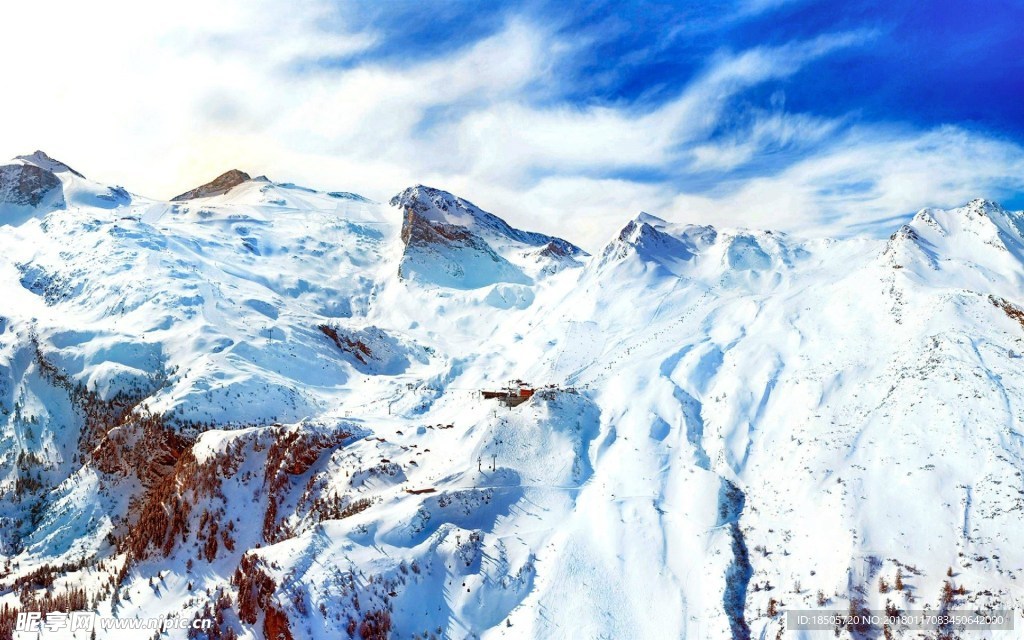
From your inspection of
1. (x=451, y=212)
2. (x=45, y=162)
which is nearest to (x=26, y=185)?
(x=45, y=162)

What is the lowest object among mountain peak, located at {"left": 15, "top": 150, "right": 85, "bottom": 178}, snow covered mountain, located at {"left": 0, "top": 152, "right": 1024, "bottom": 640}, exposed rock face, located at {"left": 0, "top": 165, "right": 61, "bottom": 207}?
snow covered mountain, located at {"left": 0, "top": 152, "right": 1024, "bottom": 640}

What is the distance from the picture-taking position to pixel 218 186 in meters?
114

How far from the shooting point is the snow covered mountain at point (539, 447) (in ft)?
80.2

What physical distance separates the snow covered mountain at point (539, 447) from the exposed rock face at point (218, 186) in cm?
5191

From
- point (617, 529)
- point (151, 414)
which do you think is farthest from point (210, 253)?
point (617, 529)

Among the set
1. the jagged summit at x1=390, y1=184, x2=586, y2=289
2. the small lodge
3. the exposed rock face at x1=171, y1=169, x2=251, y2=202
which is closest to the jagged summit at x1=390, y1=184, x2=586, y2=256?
the jagged summit at x1=390, y1=184, x2=586, y2=289

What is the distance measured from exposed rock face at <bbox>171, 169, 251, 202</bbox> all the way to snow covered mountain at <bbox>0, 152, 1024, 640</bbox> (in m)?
51.9

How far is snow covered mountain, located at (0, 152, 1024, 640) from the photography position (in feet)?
80.2

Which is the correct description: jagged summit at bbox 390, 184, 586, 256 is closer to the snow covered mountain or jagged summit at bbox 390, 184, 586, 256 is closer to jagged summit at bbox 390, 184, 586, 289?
jagged summit at bbox 390, 184, 586, 289

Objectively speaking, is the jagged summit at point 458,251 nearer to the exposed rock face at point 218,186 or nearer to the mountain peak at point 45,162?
the exposed rock face at point 218,186

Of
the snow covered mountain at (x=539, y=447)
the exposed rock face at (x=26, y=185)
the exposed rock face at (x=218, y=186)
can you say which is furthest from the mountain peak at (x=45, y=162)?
the snow covered mountain at (x=539, y=447)

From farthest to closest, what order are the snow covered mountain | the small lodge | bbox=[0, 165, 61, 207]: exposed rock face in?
bbox=[0, 165, 61, 207]: exposed rock face, the small lodge, the snow covered mountain

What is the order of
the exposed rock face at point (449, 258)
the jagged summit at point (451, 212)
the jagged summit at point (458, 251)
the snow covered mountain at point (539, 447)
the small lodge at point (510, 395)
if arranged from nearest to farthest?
the snow covered mountain at point (539, 447), the small lodge at point (510, 395), the exposed rock face at point (449, 258), the jagged summit at point (458, 251), the jagged summit at point (451, 212)

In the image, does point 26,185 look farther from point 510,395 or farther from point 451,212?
A: point 510,395
